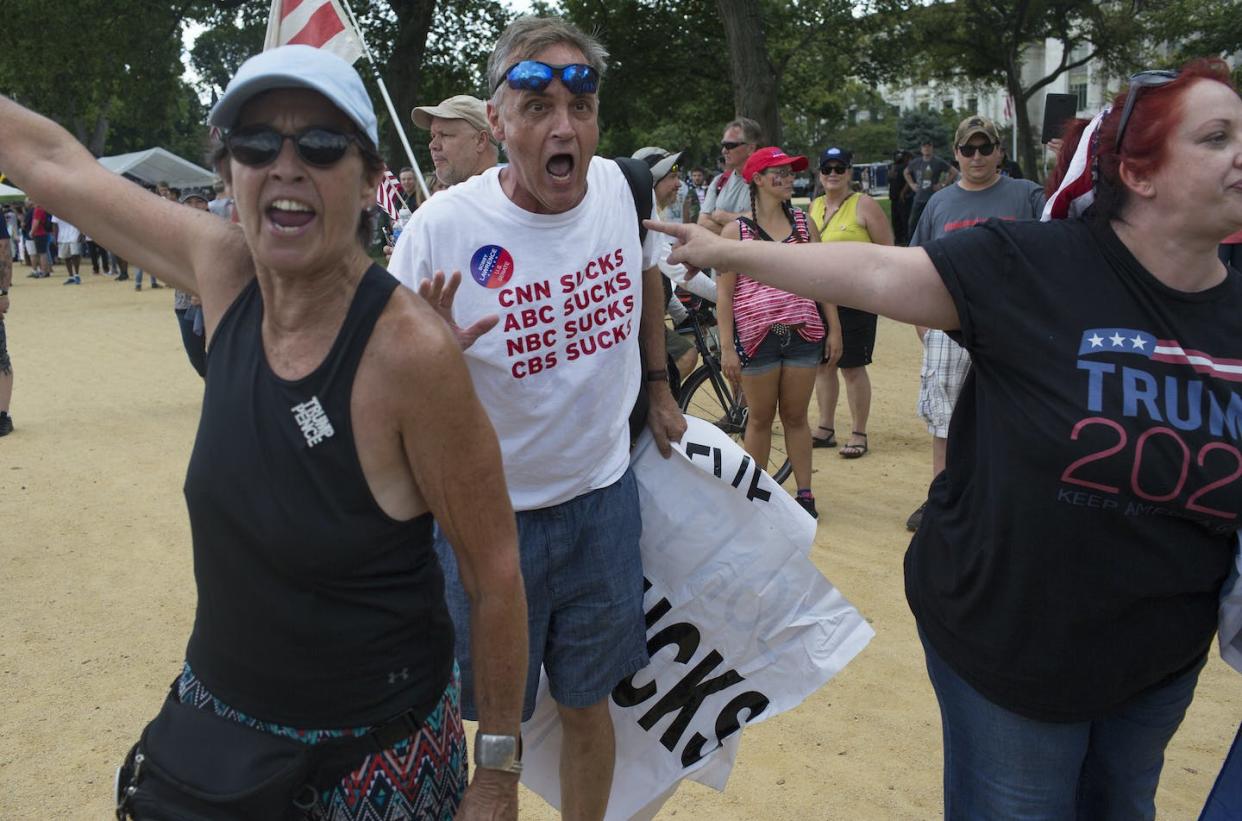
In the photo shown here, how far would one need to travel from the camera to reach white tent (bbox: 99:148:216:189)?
39.6m

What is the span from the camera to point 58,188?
222cm

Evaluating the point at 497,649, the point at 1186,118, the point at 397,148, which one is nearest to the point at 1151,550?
the point at 1186,118

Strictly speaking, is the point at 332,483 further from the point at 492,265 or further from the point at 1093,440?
the point at 1093,440

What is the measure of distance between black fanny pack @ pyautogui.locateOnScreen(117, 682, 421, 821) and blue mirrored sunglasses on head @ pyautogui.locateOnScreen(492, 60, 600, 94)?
64.0 inches

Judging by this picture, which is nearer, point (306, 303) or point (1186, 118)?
point (306, 303)

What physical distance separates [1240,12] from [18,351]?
3025 cm

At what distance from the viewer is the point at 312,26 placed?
6516 mm

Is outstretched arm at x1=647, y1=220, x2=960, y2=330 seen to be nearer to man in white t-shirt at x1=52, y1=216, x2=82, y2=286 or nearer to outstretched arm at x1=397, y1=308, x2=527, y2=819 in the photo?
outstretched arm at x1=397, y1=308, x2=527, y2=819

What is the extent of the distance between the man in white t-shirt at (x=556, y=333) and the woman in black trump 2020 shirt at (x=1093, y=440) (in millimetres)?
655

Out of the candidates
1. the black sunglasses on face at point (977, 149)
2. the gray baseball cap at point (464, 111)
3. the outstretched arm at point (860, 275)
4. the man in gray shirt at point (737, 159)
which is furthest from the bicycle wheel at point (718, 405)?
the outstretched arm at point (860, 275)

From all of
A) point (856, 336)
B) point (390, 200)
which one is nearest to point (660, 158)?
point (390, 200)

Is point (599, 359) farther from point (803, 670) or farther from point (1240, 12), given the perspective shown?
point (1240, 12)

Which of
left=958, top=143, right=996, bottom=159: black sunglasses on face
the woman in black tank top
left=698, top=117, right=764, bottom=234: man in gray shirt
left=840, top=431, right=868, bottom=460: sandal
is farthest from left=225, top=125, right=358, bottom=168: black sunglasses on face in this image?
left=698, top=117, right=764, bottom=234: man in gray shirt

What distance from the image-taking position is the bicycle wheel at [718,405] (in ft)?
26.8
